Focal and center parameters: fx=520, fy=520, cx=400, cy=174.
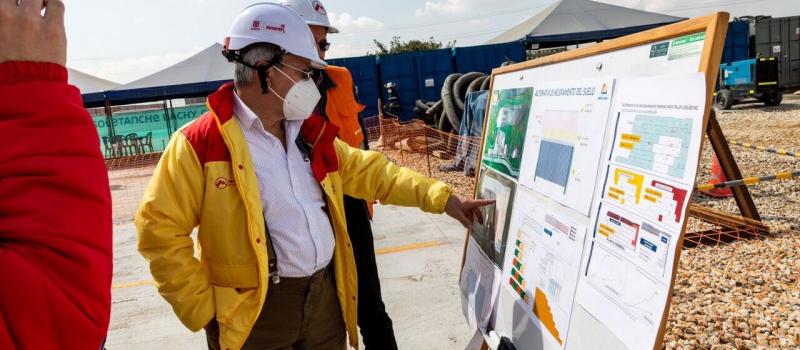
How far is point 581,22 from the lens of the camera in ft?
73.7

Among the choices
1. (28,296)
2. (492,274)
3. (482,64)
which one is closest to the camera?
(28,296)

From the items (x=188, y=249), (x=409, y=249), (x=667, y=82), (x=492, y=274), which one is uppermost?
(x=667, y=82)

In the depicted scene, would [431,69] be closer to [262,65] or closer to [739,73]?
[739,73]

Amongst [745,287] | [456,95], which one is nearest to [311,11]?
[745,287]

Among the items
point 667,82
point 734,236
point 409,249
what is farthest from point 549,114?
point 734,236

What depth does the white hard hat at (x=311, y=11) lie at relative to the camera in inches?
122

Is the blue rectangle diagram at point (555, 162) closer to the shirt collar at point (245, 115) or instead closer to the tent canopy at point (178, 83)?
the shirt collar at point (245, 115)

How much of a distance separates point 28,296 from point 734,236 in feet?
18.5

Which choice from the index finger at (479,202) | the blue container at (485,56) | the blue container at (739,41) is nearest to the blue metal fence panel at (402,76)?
the blue container at (485,56)

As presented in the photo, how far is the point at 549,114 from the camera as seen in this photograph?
6.42ft

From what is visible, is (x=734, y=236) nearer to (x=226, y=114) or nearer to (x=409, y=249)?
(x=409, y=249)

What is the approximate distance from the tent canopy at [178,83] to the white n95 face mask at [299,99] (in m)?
17.6

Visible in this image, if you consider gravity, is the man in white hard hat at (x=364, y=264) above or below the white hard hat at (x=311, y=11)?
below

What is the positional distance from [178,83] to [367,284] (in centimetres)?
1905
